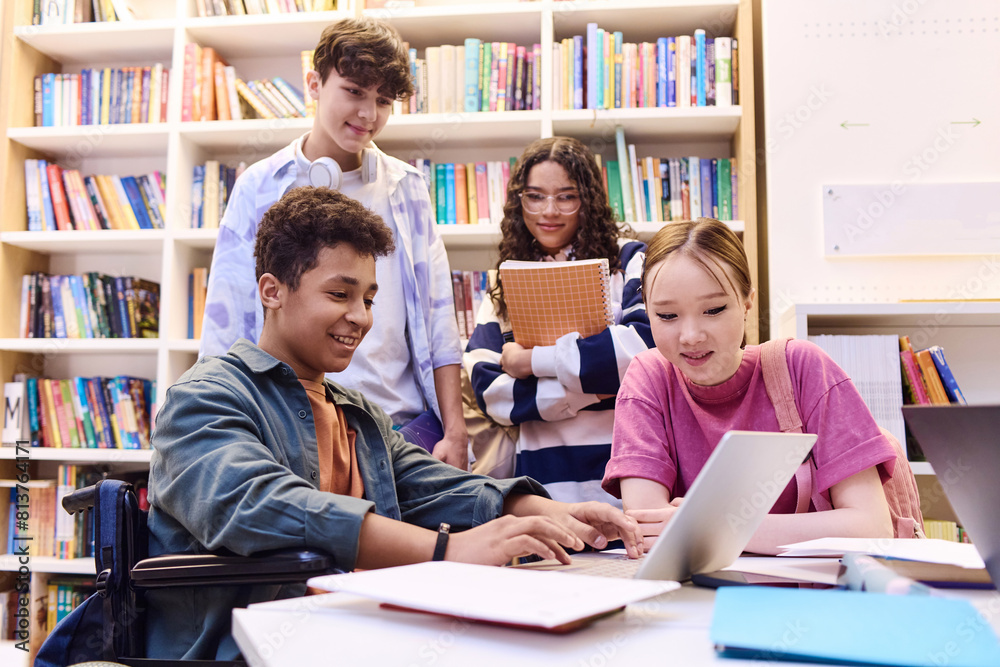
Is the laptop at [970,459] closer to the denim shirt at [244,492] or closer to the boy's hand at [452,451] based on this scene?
the denim shirt at [244,492]

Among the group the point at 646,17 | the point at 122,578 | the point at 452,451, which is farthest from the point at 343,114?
the point at 646,17

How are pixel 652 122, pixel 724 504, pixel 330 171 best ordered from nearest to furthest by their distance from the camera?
pixel 724 504, pixel 330 171, pixel 652 122

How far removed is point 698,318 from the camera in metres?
1.19

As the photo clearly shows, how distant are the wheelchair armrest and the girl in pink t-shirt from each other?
1.79ft

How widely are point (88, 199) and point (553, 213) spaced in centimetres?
208

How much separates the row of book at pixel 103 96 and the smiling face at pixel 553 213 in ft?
5.87

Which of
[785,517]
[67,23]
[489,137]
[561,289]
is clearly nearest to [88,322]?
[67,23]

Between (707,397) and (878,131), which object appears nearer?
(707,397)

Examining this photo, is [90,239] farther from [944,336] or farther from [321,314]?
[944,336]

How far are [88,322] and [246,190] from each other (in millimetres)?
1456

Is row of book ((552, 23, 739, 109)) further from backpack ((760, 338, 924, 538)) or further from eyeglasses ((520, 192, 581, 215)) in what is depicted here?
backpack ((760, 338, 924, 538))

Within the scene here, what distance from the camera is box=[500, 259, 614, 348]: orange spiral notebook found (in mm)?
1696

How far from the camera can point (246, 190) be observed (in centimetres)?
188

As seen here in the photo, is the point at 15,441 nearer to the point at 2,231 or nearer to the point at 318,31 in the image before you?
the point at 2,231
